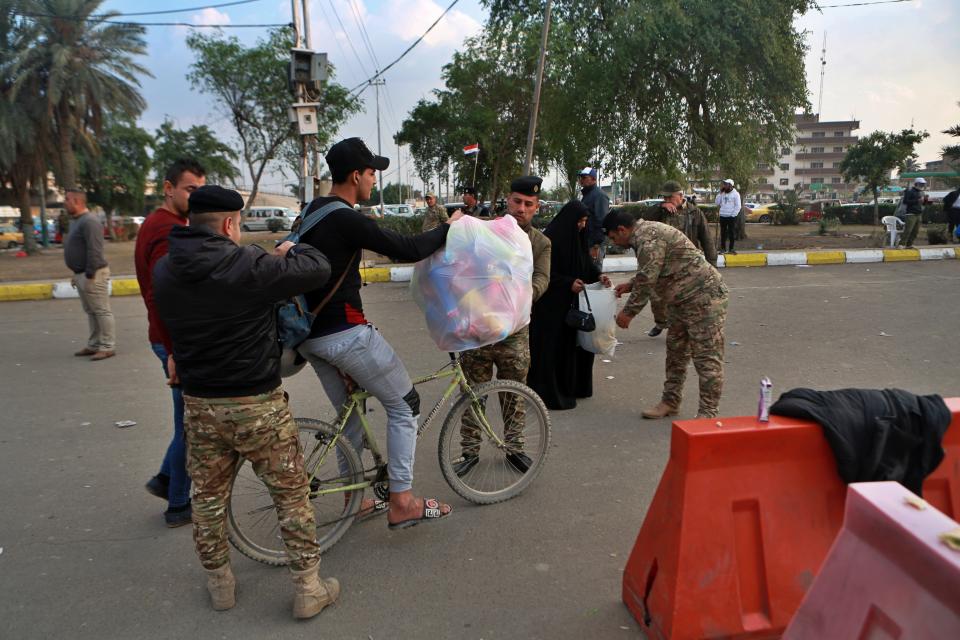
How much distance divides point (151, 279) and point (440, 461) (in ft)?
5.46

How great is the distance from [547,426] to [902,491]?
2.25 meters

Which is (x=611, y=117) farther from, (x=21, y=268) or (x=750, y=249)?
(x=21, y=268)

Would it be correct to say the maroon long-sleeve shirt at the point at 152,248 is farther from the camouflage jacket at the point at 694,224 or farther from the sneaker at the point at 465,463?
the camouflage jacket at the point at 694,224

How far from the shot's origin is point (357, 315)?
3033 mm

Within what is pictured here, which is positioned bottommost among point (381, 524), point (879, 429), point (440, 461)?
point (381, 524)

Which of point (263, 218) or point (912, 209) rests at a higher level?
point (263, 218)

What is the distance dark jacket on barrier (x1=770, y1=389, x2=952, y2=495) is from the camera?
2.45 metres

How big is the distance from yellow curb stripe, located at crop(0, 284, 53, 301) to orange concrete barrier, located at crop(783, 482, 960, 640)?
42.4 feet

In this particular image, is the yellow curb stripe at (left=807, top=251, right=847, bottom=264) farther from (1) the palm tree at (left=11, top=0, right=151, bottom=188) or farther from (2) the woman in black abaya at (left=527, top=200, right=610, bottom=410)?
(1) the palm tree at (left=11, top=0, right=151, bottom=188)

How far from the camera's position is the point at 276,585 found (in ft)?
9.77

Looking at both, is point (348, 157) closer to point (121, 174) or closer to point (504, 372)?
point (504, 372)

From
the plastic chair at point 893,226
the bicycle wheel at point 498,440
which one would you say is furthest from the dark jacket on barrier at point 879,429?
the plastic chair at point 893,226

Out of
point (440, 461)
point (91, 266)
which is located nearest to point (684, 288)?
point (440, 461)

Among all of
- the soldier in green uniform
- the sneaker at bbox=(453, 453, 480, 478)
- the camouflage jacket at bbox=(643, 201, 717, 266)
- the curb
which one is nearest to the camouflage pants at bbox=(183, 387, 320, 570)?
the sneaker at bbox=(453, 453, 480, 478)
